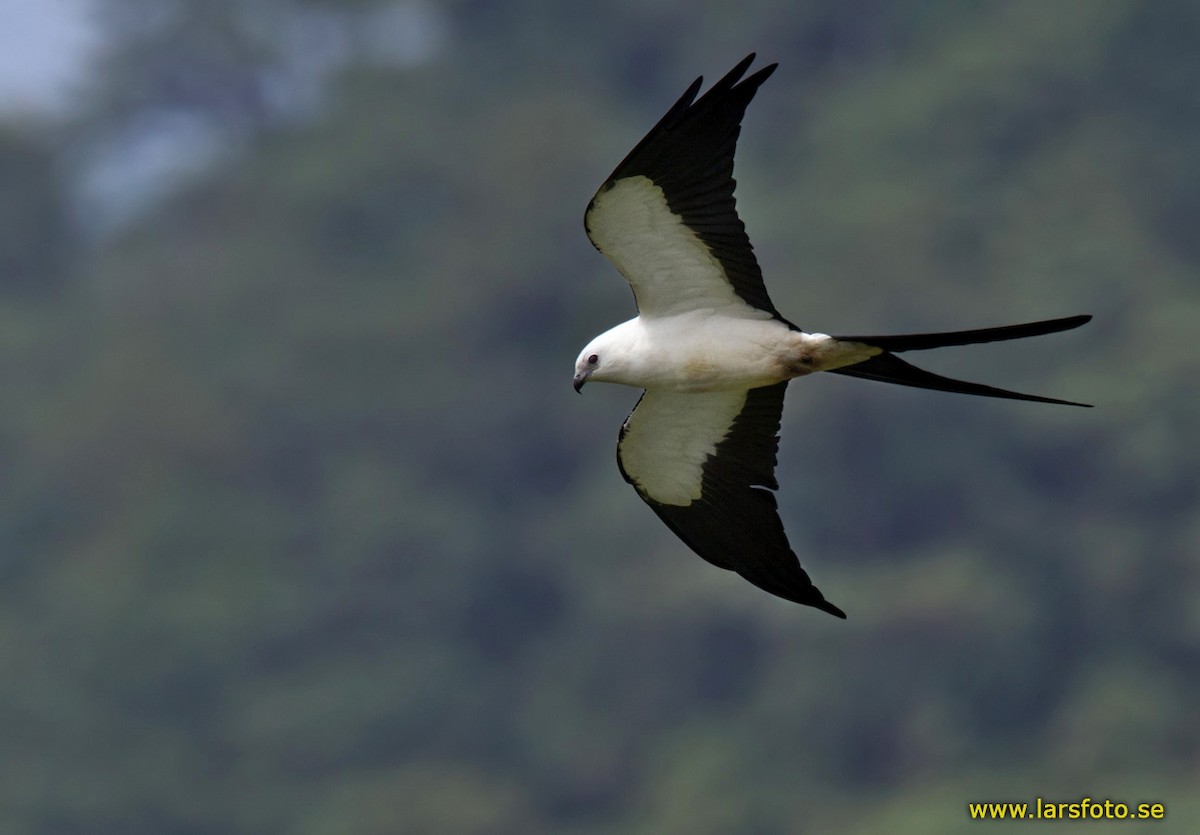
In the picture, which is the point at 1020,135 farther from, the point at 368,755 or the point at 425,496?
the point at 368,755

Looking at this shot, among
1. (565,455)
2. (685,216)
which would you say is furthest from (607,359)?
(565,455)

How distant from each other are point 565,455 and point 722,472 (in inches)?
1675

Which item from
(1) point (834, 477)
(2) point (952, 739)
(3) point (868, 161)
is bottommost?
(2) point (952, 739)

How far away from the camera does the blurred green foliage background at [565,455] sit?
42.6 meters

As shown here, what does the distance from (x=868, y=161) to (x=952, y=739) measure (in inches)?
836

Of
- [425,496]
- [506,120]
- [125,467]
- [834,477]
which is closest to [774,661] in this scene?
[834,477]

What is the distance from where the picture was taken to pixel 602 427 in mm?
50125

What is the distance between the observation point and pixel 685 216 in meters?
8.70

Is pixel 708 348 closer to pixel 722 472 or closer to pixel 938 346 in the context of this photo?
pixel 722 472

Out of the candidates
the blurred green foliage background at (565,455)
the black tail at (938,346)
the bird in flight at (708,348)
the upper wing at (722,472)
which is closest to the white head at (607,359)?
the bird in flight at (708,348)

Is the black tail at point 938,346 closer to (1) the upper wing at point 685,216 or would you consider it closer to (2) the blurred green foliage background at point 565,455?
(1) the upper wing at point 685,216

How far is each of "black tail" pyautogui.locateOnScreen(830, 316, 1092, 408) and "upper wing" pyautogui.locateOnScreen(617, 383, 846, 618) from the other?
2.19ft

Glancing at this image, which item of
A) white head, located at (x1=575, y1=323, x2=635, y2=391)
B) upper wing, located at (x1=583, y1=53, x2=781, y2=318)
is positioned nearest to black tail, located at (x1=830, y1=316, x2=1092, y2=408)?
upper wing, located at (x1=583, y1=53, x2=781, y2=318)

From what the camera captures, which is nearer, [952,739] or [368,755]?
[952,739]
